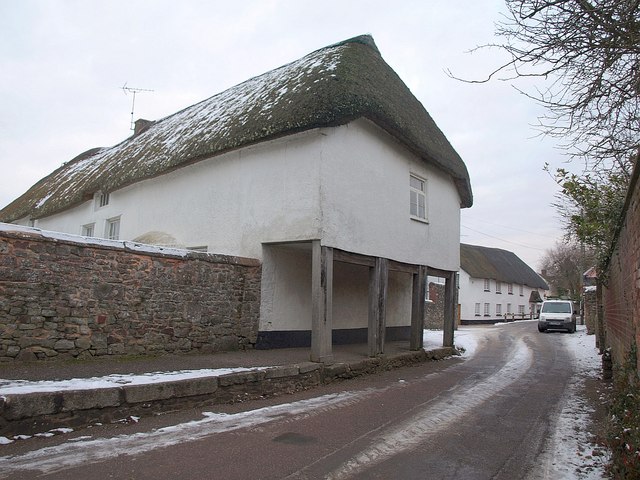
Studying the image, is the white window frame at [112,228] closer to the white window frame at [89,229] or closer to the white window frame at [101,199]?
the white window frame at [101,199]

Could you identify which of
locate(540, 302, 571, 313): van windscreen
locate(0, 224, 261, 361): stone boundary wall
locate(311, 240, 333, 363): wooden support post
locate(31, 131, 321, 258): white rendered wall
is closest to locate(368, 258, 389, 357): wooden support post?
locate(311, 240, 333, 363): wooden support post

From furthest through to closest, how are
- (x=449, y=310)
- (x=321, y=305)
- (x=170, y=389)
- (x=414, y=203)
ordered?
(x=449, y=310)
(x=414, y=203)
(x=321, y=305)
(x=170, y=389)

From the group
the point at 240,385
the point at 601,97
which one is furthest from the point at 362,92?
the point at 240,385

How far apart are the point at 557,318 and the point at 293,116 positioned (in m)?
22.8

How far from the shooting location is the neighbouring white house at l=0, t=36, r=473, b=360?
10.1m

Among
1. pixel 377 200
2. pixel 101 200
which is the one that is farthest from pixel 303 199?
pixel 101 200

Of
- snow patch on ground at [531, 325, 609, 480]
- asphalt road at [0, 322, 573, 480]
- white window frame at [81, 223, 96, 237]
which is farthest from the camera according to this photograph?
white window frame at [81, 223, 96, 237]

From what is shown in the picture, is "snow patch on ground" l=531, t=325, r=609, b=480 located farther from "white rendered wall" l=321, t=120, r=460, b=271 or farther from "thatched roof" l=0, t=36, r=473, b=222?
"thatched roof" l=0, t=36, r=473, b=222

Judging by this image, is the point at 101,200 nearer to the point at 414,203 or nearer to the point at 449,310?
the point at 414,203

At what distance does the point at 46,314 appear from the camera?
7309 millimetres

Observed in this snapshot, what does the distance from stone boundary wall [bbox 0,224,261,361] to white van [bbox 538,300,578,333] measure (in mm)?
21675

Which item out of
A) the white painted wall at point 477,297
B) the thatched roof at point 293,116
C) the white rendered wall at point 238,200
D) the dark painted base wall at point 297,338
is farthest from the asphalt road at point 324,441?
the white painted wall at point 477,297

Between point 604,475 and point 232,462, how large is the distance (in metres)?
3.41

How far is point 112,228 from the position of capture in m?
16.3
